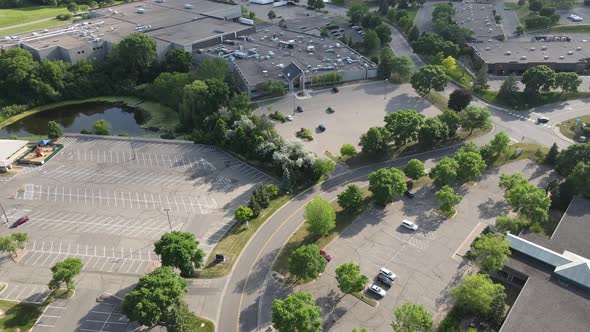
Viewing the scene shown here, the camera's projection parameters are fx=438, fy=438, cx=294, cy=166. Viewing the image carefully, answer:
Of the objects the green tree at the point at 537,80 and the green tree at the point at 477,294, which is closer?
the green tree at the point at 477,294

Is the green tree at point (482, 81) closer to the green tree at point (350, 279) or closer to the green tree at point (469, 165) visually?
the green tree at point (469, 165)

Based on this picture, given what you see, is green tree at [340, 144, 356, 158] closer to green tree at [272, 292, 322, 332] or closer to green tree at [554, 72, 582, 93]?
green tree at [272, 292, 322, 332]

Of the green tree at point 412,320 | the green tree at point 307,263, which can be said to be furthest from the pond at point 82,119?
the green tree at point 412,320


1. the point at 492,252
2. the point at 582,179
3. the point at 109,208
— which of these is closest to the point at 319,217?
the point at 492,252

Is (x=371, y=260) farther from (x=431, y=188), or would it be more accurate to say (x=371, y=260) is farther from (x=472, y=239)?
(x=431, y=188)

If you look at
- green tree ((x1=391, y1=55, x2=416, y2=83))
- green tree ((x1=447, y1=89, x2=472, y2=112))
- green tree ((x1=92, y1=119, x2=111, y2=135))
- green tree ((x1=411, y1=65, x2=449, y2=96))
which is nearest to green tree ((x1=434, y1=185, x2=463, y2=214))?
green tree ((x1=447, y1=89, x2=472, y2=112))

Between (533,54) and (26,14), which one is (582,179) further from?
(26,14)
